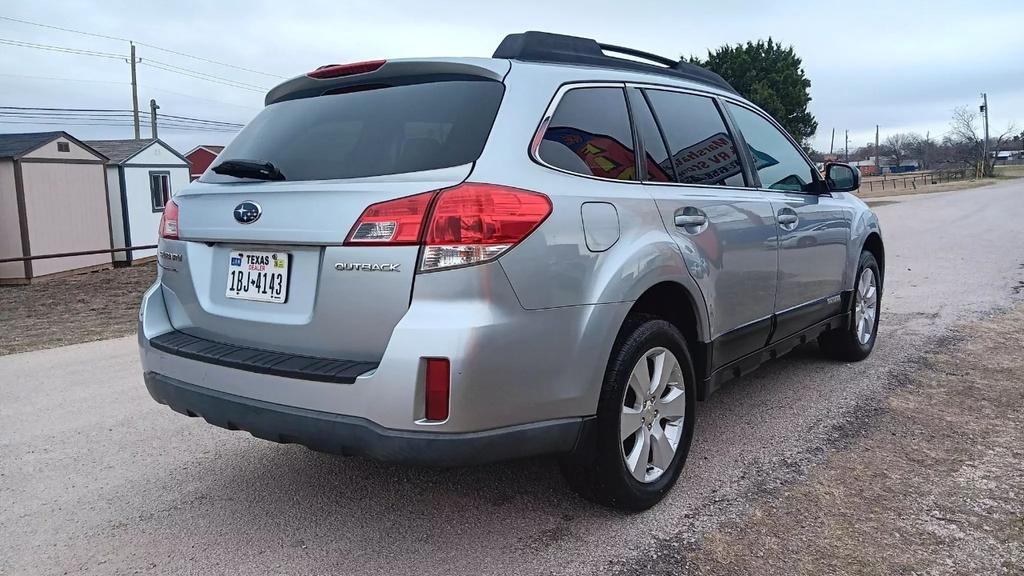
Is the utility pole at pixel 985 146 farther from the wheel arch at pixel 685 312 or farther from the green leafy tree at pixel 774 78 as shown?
the wheel arch at pixel 685 312

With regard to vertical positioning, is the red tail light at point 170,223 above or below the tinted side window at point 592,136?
below

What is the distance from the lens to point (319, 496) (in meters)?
3.36

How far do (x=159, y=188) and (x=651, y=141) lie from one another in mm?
25357

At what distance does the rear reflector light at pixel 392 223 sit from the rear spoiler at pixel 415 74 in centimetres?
65

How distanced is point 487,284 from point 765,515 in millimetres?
1553

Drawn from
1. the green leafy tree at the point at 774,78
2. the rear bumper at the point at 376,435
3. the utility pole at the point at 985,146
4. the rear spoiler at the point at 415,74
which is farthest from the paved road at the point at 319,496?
the utility pole at the point at 985,146

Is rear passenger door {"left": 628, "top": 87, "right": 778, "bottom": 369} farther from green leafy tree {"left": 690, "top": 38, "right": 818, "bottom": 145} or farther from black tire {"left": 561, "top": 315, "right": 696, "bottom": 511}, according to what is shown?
green leafy tree {"left": 690, "top": 38, "right": 818, "bottom": 145}

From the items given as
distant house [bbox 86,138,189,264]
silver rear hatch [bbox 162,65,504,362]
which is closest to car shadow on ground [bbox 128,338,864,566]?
silver rear hatch [bbox 162,65,504,362]

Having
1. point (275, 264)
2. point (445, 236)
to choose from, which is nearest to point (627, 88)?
point (445, 236)

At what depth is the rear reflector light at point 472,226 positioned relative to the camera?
2.46 metres

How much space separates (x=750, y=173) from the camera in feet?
13.6

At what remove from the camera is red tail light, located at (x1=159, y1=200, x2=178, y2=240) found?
316 centimetres

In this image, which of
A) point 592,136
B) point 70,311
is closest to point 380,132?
point 592,136

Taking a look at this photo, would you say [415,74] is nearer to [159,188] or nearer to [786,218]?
[786,218]
